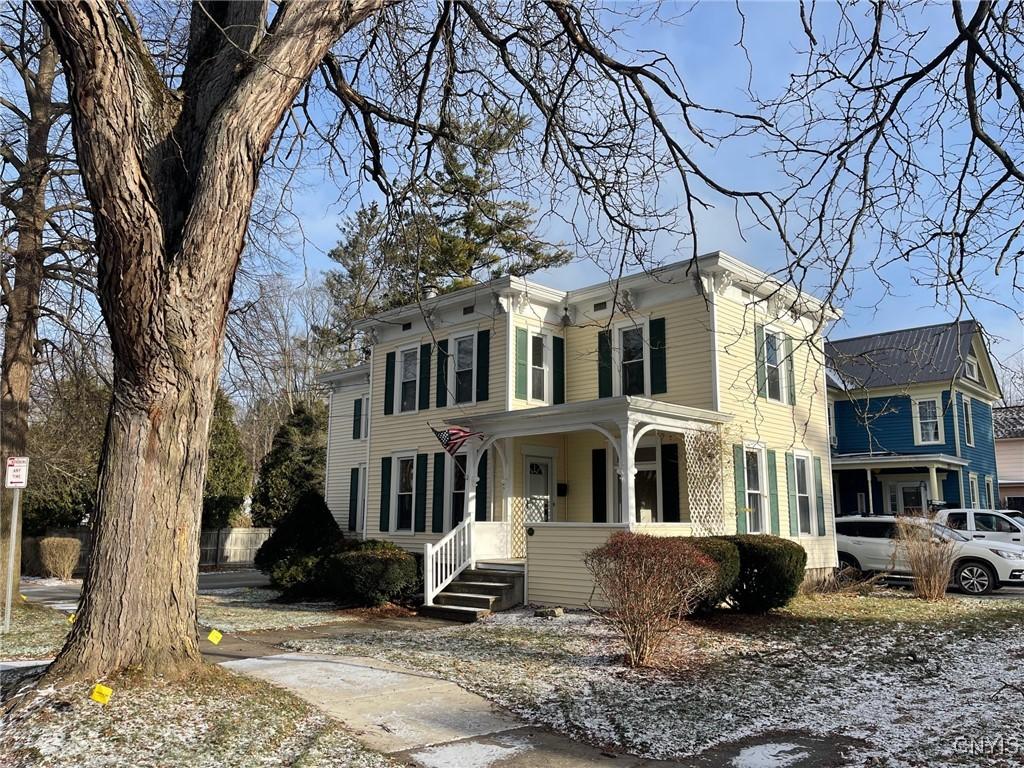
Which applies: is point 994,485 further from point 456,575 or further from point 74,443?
point 74,443

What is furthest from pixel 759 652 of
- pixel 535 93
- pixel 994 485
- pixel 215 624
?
pixel 994 485

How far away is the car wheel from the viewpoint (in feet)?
49.2

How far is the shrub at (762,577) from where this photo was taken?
11.8m

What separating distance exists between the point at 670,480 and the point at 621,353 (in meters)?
2.81

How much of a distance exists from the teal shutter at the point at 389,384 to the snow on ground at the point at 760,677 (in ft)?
25.6

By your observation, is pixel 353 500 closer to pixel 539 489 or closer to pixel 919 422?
pixel 539 489

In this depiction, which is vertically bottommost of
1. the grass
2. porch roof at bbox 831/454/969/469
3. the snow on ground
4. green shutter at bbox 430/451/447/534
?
the snow on ground

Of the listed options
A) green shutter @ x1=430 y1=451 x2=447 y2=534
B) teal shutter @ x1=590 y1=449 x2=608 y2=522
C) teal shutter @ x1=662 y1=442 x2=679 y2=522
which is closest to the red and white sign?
green shutter @ x1=430 y1=451 x2=447 y2=534

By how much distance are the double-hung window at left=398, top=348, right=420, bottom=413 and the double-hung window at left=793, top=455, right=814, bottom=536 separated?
8645 mm

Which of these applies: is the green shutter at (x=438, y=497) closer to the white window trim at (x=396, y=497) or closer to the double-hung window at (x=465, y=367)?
the white window trim at (x=396, y=497)

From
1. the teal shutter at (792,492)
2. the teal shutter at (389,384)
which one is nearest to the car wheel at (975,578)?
the teal shutter at (792,492)

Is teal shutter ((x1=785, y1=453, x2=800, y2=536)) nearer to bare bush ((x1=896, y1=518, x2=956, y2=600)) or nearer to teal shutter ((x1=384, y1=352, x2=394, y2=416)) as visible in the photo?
bare bush ((x1=896, y1=518, x2=956, y2=600))

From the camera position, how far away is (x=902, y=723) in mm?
5938

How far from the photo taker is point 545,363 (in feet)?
54.0
